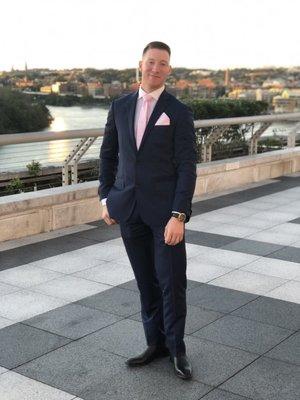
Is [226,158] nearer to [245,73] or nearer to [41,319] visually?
[41,319]

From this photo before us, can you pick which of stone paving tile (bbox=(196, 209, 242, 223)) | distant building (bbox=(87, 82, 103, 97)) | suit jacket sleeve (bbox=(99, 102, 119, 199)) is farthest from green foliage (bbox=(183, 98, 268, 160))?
suit jacket sleeve (bbox=(99, 102, 119, 199))

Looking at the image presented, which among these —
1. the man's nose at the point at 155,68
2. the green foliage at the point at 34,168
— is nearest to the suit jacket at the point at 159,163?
the man's nose at the point at 155,68

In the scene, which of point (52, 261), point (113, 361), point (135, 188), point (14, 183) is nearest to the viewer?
point (135, 188)

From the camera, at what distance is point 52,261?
5.60 metres

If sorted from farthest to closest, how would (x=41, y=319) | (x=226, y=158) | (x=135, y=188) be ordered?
(x=226, y=158), (x=41, y=319), (x=135, y=188)

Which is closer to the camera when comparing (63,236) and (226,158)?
(63,236)

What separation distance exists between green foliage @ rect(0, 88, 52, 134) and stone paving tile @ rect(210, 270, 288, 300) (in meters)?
3.43

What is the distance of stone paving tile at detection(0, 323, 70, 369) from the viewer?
3531 millimetres

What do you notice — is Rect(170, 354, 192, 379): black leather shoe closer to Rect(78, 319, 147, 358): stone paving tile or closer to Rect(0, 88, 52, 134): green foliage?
Rect(78, 319, 147, 358): stone paving tile

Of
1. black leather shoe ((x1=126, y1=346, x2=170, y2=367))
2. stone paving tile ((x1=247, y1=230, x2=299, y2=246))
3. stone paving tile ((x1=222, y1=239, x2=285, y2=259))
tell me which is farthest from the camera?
stone paving tile ((x1=247, y1=230, x2=299, y2=246))

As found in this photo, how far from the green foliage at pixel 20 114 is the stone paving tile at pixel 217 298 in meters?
3.60

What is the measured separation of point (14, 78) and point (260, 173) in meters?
4.54

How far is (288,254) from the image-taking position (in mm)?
5973

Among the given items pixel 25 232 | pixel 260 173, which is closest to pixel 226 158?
pixel 260 173
